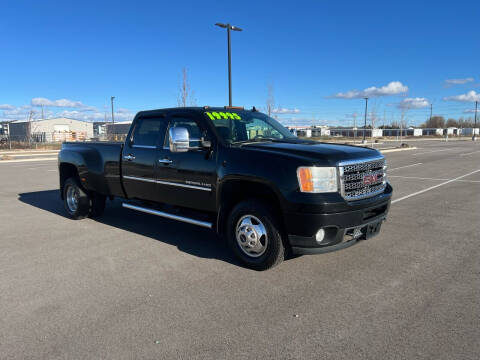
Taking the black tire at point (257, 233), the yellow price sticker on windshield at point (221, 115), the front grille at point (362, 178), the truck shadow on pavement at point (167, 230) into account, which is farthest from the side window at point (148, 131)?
the front grille at point (362, 178)

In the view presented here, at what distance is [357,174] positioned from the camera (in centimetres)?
427

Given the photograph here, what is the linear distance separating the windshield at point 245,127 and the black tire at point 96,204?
3132mm

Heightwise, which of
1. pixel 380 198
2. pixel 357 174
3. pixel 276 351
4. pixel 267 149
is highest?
pixel 267 149

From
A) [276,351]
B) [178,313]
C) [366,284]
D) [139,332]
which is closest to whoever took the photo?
[276,351]

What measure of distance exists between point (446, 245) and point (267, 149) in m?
3.04

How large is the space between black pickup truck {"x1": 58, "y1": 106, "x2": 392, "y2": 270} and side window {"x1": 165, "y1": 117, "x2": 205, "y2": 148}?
13 mm

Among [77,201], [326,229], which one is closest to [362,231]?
[326,229]

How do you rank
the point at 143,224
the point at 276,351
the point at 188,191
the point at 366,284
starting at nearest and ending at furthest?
the point at 276,351, the point at 366,284, the point at 188,191, the point at 143,224

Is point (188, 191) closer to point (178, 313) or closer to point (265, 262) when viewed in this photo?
point (265, 262)

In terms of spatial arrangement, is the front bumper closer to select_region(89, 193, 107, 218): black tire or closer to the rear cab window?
the rear cab window

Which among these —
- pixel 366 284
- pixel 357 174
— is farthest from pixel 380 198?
pixel 366 284

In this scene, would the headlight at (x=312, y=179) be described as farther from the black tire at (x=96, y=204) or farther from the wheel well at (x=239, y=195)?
the black tire at (x=96, y=204)

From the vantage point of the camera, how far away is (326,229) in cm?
398

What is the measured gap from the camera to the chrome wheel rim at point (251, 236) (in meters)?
4.32
